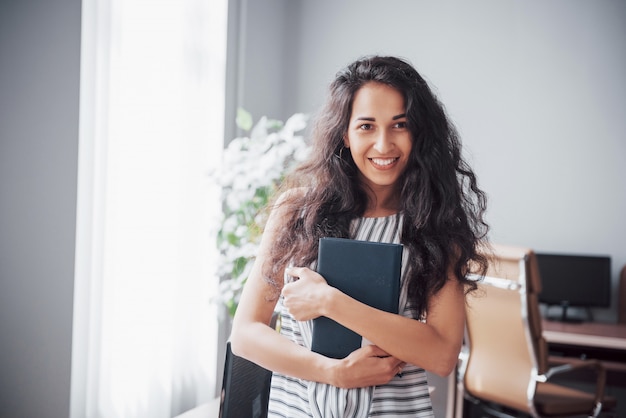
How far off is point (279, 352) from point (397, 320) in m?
0.20

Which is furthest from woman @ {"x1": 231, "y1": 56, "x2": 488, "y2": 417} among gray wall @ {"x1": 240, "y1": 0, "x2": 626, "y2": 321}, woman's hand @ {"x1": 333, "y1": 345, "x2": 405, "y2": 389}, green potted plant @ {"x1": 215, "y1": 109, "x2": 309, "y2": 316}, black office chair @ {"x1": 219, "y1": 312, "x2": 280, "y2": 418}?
gray wall @ {"x1": 240, "y1": 0, "x2": 626, "y2": 321}

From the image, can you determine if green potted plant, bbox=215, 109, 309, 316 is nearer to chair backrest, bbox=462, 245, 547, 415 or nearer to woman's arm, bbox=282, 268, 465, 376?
chair backrest, bbox=462, 245, 547, 415

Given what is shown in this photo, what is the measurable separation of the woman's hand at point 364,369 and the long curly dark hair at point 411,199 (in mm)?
135

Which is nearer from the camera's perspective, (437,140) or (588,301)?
(437,140)

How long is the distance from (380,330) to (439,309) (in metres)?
0.14

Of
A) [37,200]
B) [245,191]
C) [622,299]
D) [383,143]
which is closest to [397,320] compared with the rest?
[383,143]

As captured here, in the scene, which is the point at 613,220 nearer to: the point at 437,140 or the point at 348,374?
the point at 437,140

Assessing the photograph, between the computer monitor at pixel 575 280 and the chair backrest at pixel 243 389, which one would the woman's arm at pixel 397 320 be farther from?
the computer monitor at pixel 575 280

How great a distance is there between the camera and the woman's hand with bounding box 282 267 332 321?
95 cm

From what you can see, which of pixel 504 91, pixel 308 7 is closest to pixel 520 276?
pixel 504 91

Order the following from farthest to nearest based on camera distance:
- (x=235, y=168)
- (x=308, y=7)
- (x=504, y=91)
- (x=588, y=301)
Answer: (x=308, y=7), (x=504, y=91), (x=588, y=301), (x=235, y=168)

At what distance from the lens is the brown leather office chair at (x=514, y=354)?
8.16 feet

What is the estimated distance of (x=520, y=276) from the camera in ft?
8.11

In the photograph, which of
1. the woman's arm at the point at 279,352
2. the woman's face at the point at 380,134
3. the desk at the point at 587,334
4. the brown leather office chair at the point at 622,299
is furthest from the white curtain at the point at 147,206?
the brown leather office chair at the point at 622,299
